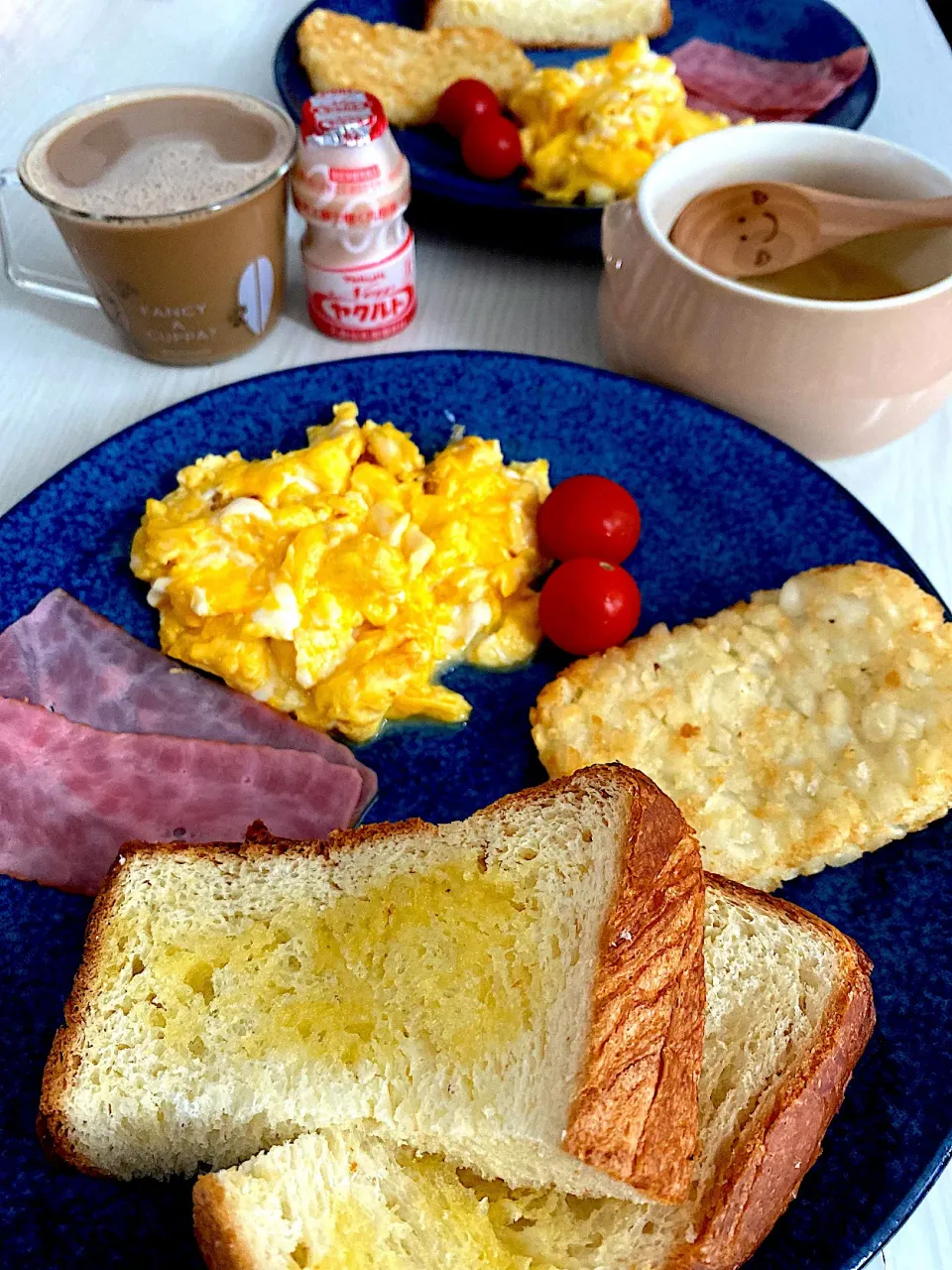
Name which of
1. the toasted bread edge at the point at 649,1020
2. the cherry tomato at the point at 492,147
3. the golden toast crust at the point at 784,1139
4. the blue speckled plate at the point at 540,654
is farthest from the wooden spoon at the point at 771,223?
the golden toast crust at the point at 784,1139

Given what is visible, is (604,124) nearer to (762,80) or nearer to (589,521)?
(762,80)

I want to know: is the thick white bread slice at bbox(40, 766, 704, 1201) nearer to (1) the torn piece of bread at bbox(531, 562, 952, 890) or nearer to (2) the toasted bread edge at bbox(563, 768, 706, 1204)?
(2) the toasted bread edge at bbox(563, 768, 706, 1204)

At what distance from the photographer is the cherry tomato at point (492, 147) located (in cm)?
272

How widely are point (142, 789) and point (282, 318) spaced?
1.43 meters

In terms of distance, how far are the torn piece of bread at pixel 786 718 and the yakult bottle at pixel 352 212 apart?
1160 mm

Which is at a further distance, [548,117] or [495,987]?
[548,117]

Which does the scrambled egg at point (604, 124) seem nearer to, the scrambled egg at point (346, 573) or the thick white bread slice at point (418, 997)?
the scrambled egg at point (346, 573)

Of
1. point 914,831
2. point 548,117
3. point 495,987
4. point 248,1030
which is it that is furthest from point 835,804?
point 548,117

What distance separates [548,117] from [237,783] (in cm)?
207

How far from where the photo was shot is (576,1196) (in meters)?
1.23

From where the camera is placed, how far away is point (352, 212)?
224cm

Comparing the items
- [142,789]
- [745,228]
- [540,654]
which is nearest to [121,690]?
[142,789]

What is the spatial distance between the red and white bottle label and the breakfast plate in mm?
251

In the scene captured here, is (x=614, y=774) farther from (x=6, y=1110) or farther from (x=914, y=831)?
(x=6, y=1110)
